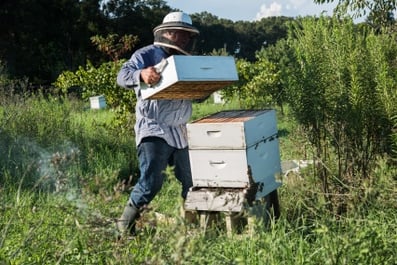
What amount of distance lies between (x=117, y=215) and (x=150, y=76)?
3.63 ft

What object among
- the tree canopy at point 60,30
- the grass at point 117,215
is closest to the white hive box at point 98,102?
the tree canopy at point 60,30

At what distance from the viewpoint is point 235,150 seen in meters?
3.38

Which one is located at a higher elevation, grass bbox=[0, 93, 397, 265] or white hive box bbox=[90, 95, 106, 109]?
grass bbox=[0, 93, 397, 265]

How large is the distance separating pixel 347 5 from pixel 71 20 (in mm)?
29742

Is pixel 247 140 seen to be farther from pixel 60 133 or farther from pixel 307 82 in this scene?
pixel 60 133

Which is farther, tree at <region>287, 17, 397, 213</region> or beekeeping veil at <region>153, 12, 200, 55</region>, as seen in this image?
tree at <region>287, 17, 397, 213</region>

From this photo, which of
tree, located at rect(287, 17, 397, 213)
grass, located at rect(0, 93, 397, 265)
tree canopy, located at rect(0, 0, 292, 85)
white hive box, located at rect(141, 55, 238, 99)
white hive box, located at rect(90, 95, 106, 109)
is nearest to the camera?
grass, located at rect(0, 93, 397, 265)

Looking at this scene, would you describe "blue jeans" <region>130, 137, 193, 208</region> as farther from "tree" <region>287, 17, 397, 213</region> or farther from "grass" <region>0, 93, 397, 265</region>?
"tree" <region>287, 17, 397, 213</region>

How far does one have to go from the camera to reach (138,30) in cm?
3556

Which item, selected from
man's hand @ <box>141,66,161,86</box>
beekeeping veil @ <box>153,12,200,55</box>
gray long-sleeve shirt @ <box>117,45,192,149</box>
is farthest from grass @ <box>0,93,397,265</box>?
beekeeping veil @ <box>153,12,200,55</box>

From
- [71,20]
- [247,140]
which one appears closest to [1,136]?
[247,140]

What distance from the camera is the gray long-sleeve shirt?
356 cm

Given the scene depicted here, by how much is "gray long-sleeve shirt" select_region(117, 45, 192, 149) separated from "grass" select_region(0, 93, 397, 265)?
412 millimetres

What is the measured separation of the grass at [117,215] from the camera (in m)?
2.08
